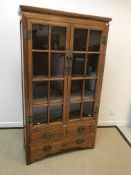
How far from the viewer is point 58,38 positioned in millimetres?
1595

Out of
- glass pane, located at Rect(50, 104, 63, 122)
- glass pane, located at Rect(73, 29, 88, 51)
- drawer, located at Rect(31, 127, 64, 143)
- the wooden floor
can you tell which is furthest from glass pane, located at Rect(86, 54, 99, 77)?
the wooden floor

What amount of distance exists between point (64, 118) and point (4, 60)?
112 cm

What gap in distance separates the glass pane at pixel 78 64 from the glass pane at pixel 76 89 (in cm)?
9

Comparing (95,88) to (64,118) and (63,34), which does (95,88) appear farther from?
(63,34)

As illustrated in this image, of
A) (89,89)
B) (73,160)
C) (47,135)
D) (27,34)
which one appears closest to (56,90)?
(89,89)

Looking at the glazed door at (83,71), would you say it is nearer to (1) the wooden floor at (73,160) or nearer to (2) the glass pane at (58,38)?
(2) the glass pane at (58,38)

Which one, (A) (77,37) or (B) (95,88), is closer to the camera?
(A) (77,37)

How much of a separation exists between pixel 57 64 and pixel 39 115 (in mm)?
601

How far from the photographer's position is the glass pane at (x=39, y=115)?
1773 mm

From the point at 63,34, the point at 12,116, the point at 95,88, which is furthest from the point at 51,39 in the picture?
the point at 12,116

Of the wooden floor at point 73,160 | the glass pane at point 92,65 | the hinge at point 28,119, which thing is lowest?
the wooden floor at point 73,160

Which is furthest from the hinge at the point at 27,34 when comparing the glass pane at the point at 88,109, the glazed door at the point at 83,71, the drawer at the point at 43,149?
the drawer at the point at 43,149

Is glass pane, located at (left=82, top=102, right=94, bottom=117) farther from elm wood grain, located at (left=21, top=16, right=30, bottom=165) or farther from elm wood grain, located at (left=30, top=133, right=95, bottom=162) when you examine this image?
elm wood grain, located at (left=21, top=16, right=30, bottom=165)

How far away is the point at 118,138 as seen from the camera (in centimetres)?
243
